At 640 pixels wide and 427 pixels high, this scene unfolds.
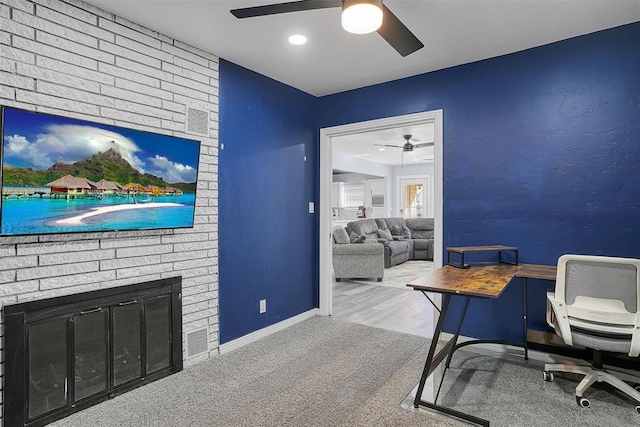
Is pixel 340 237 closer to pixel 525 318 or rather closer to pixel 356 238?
pixel 356 238

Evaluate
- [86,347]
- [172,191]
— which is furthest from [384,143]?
[86,347]

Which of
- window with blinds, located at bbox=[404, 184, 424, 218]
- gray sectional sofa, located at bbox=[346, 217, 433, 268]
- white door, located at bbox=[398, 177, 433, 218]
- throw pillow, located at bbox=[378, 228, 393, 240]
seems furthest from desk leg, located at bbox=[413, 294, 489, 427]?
window with blinds, located at bbox=[404, 184, 424, 218]

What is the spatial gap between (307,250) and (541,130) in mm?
2534

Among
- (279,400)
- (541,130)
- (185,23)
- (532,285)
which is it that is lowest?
(279,400)

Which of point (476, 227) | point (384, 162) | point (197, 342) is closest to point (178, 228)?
point (197, 342)

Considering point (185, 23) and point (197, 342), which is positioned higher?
point (185, 23)

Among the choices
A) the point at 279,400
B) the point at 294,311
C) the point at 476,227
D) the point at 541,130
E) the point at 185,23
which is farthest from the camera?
the point at 294,311

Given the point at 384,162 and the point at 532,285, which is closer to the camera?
the point at 532,285

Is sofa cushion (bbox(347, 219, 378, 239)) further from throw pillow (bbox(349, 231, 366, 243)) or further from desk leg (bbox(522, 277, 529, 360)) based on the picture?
desk leg (bbox(522, 277, 529, 360))

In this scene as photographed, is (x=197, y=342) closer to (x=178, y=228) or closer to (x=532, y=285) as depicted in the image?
(x=178, y=228)

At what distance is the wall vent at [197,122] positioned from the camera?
2961 mm

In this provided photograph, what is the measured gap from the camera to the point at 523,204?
3.13 metres

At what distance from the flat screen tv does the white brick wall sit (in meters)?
0.12

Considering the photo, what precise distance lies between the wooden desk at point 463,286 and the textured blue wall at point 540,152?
31 cm
